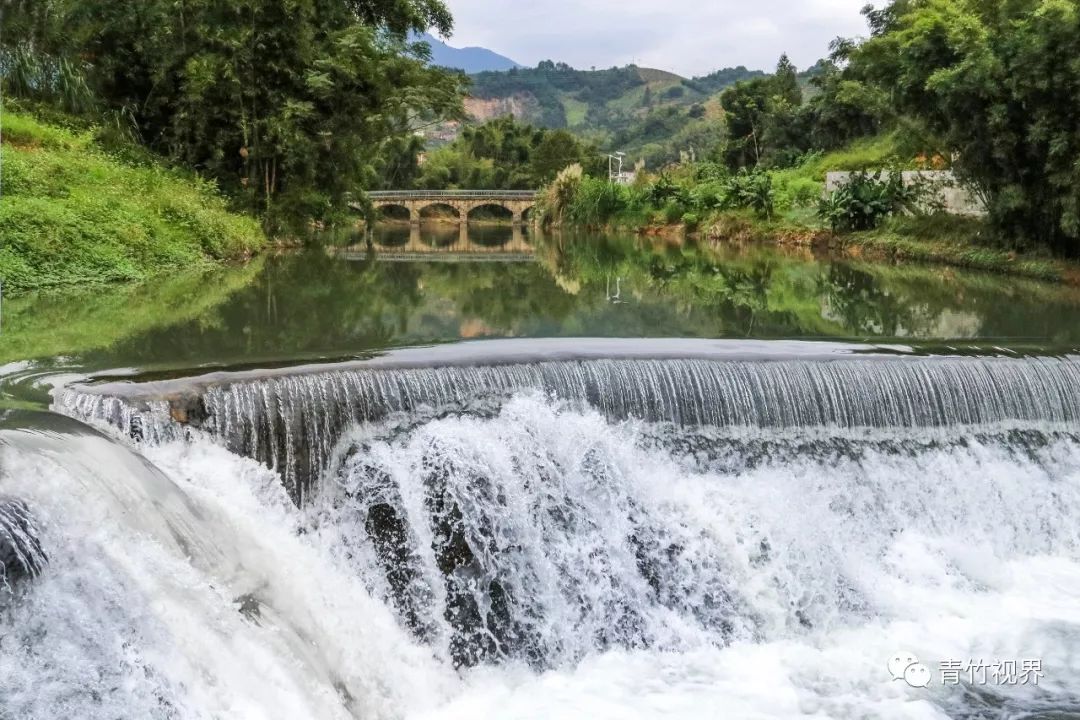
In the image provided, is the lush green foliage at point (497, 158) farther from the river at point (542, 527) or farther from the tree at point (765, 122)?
the river at point (542, 527)

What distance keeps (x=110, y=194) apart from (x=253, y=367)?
9.41 meters

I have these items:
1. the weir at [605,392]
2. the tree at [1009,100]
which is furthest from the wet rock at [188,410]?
the tree at [1009,100]

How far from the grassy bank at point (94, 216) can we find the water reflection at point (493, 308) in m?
0.70

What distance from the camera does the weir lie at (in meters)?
→ 6.07

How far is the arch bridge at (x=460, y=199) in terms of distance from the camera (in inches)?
2012

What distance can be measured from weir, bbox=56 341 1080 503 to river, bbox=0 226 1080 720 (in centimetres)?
2

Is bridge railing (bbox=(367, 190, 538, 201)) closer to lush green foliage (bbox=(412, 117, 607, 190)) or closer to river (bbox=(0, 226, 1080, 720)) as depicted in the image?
lush green foliage (bbox=(412, 117, 607, 190))

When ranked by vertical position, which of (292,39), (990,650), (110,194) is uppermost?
(292,39)

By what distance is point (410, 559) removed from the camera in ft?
20.0

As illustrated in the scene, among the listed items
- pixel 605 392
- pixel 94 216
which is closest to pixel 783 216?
pixel 94 216

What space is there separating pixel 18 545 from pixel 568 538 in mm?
3445

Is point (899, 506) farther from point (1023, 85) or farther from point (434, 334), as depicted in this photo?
point (1023, 85)

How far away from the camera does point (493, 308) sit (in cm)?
1268

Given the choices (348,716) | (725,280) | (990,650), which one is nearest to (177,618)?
(348,716)
